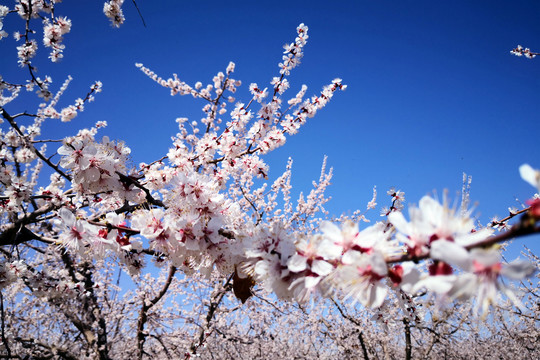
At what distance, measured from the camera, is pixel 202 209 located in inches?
70.5

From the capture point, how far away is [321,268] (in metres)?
1.10

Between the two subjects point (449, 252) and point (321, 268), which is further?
point (321, 268)

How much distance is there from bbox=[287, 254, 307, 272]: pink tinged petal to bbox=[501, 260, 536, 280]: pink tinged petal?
62cm

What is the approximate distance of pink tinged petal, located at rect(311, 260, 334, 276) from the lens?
1081 millimetres

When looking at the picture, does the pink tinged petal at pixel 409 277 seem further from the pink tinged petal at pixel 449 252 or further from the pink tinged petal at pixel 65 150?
the pink tinged petal at pixel 65 150

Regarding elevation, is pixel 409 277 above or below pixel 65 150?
below

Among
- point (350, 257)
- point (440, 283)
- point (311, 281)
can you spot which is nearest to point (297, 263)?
point (311, 281)

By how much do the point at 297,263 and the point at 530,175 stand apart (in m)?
0.76

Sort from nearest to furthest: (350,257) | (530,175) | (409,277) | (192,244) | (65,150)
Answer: (530,175)
(409,277)
(350,257)
(192,244)
(65,150)

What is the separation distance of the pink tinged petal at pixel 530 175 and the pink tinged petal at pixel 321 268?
2.10 ft

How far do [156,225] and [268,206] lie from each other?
285 inches

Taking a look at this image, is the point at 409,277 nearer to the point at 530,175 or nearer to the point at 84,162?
the point at 530,175

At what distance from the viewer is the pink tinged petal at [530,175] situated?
665mm

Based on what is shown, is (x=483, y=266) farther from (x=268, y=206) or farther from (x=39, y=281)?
(x=268, y=206)
